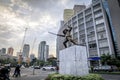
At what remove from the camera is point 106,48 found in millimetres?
49125

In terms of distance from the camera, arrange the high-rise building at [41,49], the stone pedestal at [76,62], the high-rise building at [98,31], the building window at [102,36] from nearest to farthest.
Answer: the stone pedestal at [76,62]
the high-rise building at [98,31]
the building window at [102,36]
the high-rise building at [41,49]

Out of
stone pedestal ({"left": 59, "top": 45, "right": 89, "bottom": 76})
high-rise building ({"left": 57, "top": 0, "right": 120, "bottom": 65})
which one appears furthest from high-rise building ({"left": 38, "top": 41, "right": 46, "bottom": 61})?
stone pedestal ({"left": 59, "top": 45, "right": 89, "bottom": 76})

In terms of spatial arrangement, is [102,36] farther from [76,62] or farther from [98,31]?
[76,62]

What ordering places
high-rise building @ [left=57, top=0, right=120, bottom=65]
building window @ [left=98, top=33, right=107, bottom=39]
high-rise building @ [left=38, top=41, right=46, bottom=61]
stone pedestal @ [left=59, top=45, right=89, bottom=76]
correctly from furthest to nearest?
high-rise building @ [left=38, top=41, right=46, bottom=61]
building window @ [left=98, top=33, right=107, bottom=39]
high-rise building @ [left=57, top=0, right=120, bottom=65]
stone pedestal @ [left=59, top=45, right=89, bottom=76]

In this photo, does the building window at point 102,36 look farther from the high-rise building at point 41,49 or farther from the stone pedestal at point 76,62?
the high-rise building at point 41,49

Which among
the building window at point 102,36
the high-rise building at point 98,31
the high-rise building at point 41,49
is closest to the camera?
the high-rise building at point 98,31

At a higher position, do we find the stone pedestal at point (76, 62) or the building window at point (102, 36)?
the building window at point (102, 36)

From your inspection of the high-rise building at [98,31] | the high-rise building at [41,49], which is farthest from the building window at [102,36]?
the high-rise building at [41,49]

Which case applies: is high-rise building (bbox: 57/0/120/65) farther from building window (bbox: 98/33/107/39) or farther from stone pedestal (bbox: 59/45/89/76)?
stone pedestal (bbox: 59/45/89/76)

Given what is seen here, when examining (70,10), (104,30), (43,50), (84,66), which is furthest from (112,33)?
(43,50)

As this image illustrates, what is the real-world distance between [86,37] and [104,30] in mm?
9575

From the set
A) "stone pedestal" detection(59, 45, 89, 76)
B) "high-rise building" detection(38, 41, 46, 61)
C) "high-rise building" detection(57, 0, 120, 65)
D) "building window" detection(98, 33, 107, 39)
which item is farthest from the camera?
"high-rise building" detection(38, 41, 46, 61)

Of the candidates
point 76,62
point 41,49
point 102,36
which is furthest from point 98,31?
point 41,49

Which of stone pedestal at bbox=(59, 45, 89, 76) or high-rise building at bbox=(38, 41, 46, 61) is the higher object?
high-rise building at bbox=(38, 41, 46, 61)
